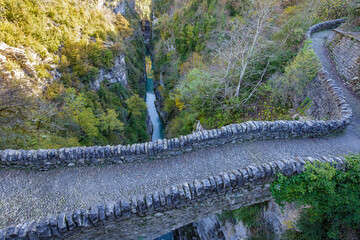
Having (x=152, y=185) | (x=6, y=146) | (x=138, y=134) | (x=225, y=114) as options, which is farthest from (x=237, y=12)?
(x=6, y=146)

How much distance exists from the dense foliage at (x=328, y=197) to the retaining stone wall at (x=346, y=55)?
23.3 feet

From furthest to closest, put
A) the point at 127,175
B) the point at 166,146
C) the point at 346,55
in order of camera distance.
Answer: the point at 346,55, the point at 166,146, the point at 127,175

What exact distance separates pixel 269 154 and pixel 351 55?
29.9 feet

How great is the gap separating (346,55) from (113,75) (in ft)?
104

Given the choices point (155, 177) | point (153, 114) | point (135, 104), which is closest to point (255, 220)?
point (155, 177)

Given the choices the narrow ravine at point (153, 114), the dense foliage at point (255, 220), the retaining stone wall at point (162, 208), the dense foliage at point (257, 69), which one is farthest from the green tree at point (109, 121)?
the dense foliage at point (255, 220)

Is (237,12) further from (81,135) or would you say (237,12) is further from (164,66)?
(81,135)

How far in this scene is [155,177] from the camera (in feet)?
21.4

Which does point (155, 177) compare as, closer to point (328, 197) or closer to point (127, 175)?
point (127, 175)

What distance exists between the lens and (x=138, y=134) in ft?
88.9

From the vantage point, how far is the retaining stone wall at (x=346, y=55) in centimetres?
951

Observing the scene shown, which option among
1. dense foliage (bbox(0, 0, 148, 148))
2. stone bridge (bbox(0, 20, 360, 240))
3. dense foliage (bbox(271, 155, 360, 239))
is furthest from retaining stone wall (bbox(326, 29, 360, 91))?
dense foliage (bbox(0, 0, 148, 148))

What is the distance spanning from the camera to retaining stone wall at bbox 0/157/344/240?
443cm

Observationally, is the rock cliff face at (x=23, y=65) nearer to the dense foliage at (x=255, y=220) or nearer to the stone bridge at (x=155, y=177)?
the stone bridge at (x=155, y=177)
